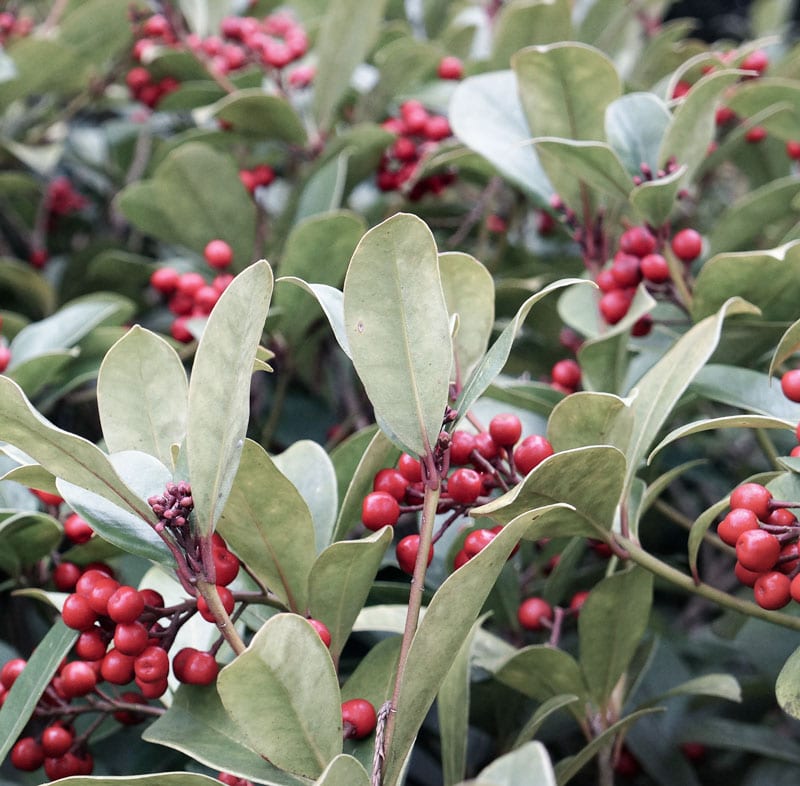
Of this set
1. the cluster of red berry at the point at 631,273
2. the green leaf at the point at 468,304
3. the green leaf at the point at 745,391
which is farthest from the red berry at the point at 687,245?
the green leaf at the point at 468,304

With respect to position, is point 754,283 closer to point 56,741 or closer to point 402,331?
point 402,331

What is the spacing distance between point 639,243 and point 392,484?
46 cm

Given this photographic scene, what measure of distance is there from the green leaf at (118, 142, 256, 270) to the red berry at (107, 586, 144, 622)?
879 millimetres

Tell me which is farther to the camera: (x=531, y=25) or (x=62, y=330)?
(x=531, y=25)

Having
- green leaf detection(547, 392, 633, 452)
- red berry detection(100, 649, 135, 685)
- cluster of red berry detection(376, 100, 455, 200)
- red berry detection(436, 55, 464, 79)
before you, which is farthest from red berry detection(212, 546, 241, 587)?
red berry detection(436, 55, 464, 79)

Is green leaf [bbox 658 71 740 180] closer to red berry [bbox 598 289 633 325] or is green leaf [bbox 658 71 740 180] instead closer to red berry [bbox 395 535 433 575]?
red berry [bbox 598 289 633 325]

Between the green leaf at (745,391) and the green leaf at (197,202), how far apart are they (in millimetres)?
837

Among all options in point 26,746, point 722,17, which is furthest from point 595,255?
point 722,17

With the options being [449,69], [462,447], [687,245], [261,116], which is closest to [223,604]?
[462,447]

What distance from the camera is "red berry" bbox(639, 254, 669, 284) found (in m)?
1.18

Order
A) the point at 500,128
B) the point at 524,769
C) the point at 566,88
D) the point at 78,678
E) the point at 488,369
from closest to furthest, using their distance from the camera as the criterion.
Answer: the point at 524,769 < the point at 488,369 < the point at 78,678 < the point at 566,88 < the point at 500,128

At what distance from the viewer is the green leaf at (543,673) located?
1035mm

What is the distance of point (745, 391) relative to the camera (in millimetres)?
1049

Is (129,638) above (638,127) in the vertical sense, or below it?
below
